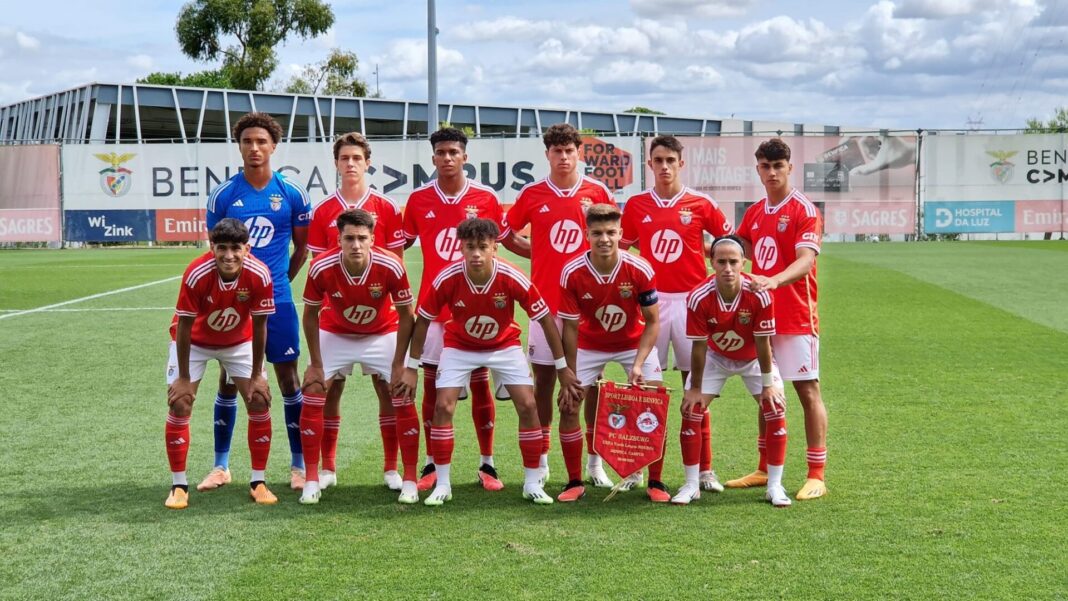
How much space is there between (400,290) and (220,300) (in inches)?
36.3

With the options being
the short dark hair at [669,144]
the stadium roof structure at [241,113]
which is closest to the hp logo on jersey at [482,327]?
the short dark hair at [669,144]

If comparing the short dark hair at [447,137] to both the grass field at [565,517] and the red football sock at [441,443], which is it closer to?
the red football sock at [441,443]

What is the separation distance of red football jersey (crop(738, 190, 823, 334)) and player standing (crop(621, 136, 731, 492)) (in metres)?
0.36

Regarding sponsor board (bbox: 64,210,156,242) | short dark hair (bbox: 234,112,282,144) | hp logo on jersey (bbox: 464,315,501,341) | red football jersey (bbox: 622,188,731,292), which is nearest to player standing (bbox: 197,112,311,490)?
short dark hair (bbox: 234,112,282,144)

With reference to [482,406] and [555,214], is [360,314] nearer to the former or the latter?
[482,406]

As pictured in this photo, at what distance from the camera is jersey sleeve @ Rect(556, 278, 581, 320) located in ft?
18.7

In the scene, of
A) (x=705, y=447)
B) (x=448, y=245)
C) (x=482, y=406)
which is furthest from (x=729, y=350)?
(x=448, y=245)

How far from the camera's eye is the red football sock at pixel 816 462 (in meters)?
5.68

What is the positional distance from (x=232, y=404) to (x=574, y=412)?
1990 millimetres

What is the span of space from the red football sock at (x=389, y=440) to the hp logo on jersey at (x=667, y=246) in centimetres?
177

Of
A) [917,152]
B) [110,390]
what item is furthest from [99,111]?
[110,390]

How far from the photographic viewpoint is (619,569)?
443 cm

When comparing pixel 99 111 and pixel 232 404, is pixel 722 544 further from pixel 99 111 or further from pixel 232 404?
pixel 99 111

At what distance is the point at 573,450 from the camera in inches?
227
